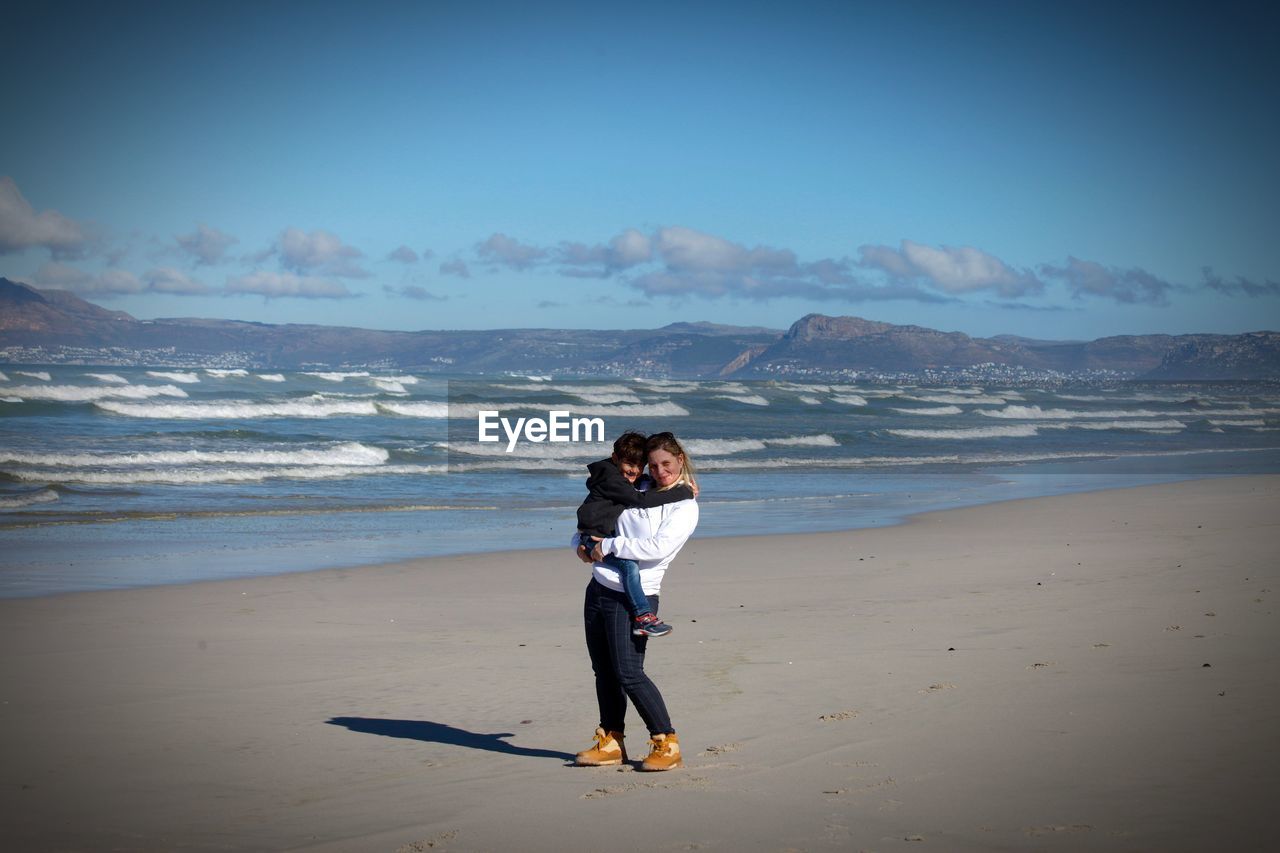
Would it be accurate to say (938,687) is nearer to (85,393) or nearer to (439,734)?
(439,734)

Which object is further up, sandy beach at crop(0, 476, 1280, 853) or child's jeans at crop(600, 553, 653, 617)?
child's jeans at crop(600, 553, 653, 617)

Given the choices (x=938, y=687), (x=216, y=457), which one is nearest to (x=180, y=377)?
(x=216, y=457)

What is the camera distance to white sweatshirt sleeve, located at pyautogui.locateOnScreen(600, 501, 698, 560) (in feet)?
16.7

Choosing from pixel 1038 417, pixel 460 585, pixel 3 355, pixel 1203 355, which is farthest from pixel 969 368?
pixel 460 585

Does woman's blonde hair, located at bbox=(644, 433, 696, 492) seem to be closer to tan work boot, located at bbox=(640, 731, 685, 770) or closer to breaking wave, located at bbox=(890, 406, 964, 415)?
tan work boot, located at bbox=(640, 731, 685, 770)

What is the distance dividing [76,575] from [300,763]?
7056 millimetres

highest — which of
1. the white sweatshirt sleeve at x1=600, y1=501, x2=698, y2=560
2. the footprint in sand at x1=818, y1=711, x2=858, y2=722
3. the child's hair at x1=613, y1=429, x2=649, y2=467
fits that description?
the child's hair at x1=613, y1=429, x2=649, y2=467

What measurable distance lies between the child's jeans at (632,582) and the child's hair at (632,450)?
42 centimetres

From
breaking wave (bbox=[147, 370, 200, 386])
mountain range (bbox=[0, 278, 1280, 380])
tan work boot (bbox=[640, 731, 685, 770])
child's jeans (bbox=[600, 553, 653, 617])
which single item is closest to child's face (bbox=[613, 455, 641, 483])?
child's jeans (bbox=[600, 553, 653, 617])

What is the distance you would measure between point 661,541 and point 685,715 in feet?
4.82

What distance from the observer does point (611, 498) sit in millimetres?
5141

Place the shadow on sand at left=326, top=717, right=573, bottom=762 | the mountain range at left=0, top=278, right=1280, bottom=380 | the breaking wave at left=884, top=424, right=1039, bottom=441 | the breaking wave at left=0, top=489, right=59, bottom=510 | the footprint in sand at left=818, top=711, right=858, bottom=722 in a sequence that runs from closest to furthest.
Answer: the shadow on sand at left=326, top=717, right=573, bottom=762
the footprint in sand at left=818, top=711, right=858, bottom=722
the breaking wave at left=0, top=489, right=59, bottom=510
the breaking wave at left=884, top=424, right=1039, bottom=441
the mountain range at left=0, top=278, right=1280, bottom=380

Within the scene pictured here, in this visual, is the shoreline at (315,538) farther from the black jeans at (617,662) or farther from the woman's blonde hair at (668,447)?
the woman's blonde hair at (668,447)

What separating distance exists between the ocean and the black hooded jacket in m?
7.22
